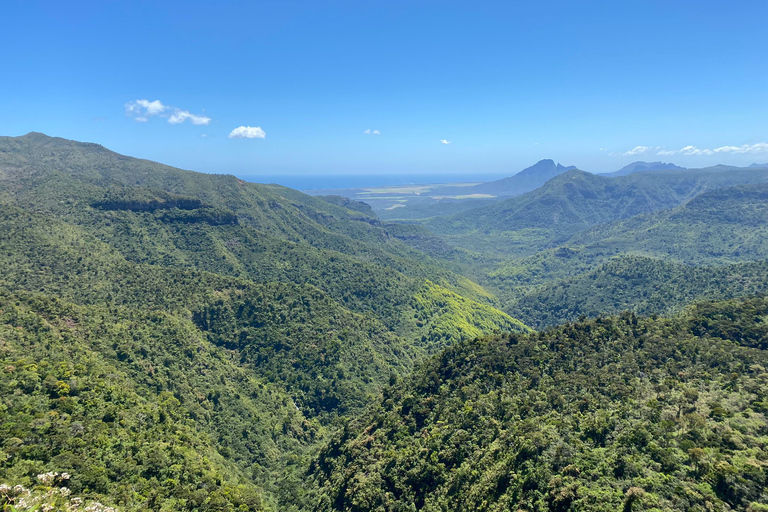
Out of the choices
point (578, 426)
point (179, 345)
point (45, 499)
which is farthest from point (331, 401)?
point (45, 499)

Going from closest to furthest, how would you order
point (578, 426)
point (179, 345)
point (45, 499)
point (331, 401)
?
point (45, 499), point (578, 426), point (179, 345), point (331, 401)

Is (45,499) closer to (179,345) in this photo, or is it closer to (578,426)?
(578,426)

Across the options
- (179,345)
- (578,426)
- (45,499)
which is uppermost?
(45,499)

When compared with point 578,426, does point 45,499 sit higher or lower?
higher

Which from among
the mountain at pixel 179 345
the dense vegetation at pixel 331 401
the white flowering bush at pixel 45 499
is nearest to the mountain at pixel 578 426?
the dense vegetation at pixel 331 401

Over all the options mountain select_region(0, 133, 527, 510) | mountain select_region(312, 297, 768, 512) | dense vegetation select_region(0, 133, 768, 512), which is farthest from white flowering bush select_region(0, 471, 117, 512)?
mountain select_region(312, 297, 768, 512)

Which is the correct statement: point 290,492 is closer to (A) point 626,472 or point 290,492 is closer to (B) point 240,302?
(A) point 626,472

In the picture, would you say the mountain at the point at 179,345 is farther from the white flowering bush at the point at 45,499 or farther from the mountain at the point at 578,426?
the mountain at the point at 578,426
